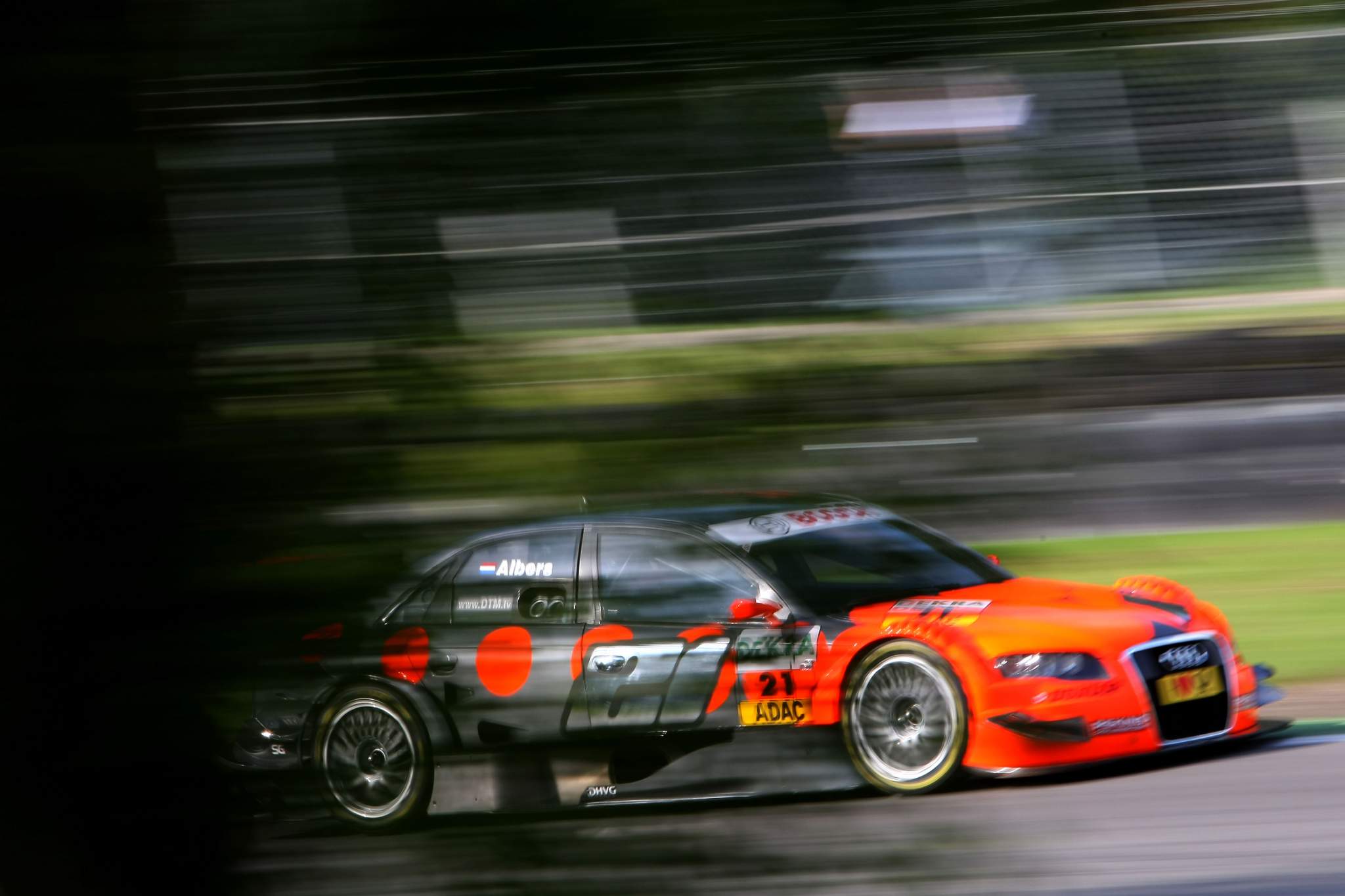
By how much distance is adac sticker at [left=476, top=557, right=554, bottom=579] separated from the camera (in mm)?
1606

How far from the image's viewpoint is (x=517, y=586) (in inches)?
62.7

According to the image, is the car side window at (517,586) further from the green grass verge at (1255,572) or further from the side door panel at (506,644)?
the green grass verge at (1255,572)

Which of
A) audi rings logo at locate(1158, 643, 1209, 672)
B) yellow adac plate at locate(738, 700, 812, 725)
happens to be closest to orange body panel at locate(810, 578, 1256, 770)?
audi rings logo at locate(1158, 643, 1209, 672)

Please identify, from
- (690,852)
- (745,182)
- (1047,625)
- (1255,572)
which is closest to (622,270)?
(745,182)

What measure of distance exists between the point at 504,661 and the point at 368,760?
17cm

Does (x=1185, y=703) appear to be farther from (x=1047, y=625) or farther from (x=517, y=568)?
(x=517, y=568)

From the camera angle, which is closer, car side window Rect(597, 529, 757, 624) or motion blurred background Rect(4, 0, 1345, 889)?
motion blurred background Rect(4, 0, 1345, 889)

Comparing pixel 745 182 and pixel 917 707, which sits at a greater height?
pixel 745 182

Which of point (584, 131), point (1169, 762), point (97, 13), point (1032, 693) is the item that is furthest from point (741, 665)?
point (1169, 762)

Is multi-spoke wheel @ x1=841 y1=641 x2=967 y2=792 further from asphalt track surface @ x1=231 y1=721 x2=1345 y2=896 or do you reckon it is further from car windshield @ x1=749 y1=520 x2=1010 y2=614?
asphalt track surface @ x1=231 y1=721 x2=1345 y2=896

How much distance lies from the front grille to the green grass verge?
0.27m

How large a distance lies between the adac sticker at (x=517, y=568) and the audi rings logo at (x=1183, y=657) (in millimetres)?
4552

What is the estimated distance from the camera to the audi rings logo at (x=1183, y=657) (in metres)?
5.73

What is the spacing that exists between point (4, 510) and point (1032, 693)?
14.3 ft
